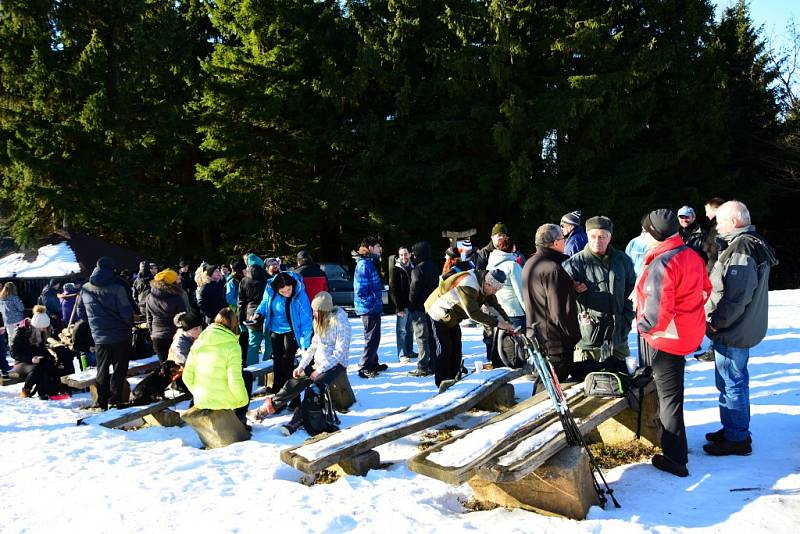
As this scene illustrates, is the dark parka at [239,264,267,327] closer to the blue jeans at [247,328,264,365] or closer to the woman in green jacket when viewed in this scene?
the blue jeans at [247,328,264,365]

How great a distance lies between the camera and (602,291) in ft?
17.9

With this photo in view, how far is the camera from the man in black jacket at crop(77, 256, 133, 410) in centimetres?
772

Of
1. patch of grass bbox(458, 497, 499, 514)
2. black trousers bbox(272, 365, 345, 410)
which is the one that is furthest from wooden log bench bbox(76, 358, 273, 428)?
patch of grass bbox(458, 497, 499, 514)

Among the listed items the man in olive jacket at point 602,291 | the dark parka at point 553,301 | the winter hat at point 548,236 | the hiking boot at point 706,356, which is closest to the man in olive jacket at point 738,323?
the man in olive jacket at point 602,291

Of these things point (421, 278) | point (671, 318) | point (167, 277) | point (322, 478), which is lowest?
point (322, 478)

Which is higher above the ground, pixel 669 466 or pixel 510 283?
pixel 510 283

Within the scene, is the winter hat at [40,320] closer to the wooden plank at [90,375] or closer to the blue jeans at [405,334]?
the wooden plank at [90,375]

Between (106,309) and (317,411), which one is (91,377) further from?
(317,411)

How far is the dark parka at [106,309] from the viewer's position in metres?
7.71

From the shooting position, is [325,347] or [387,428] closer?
[387,428]

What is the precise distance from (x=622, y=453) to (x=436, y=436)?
5.74 feet

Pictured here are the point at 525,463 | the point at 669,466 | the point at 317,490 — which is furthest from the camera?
the point at 317,490

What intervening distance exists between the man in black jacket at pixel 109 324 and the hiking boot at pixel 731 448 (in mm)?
6667

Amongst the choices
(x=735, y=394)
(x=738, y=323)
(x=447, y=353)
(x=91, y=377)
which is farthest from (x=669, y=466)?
(x=91, y=377)
